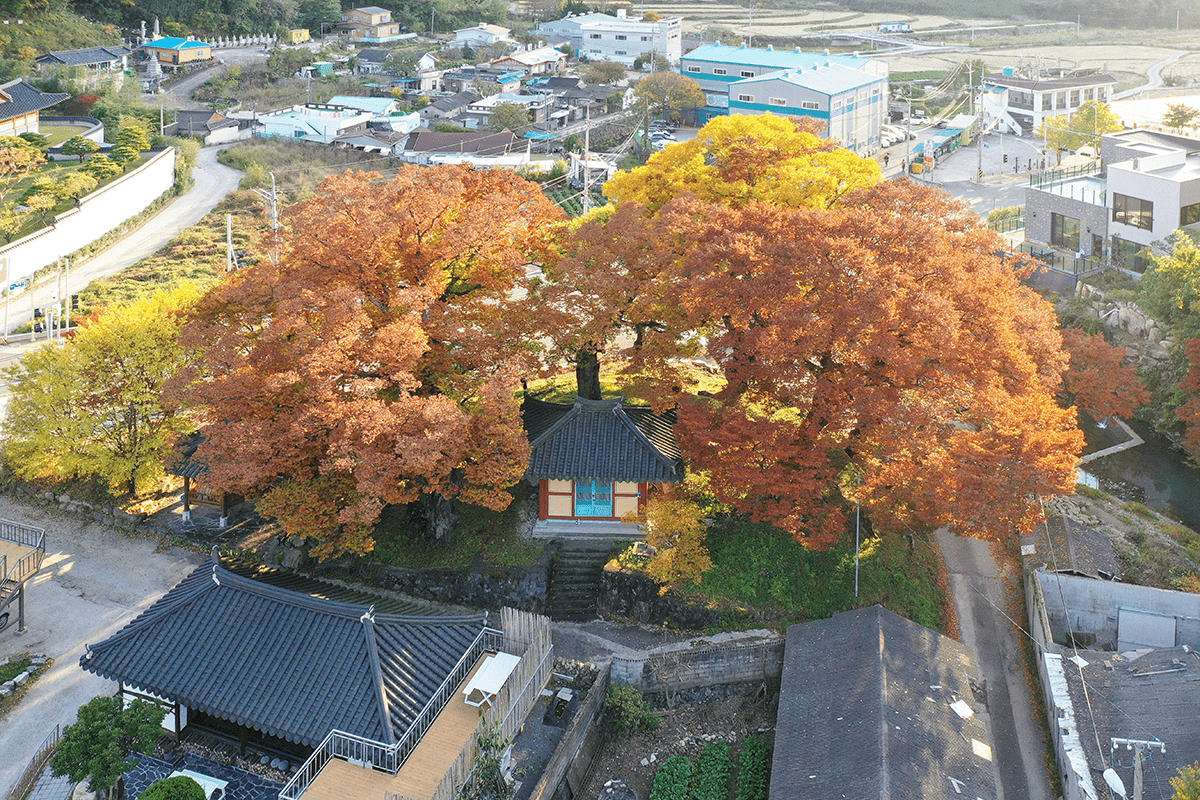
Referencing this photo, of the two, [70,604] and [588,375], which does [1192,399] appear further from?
[70,604]

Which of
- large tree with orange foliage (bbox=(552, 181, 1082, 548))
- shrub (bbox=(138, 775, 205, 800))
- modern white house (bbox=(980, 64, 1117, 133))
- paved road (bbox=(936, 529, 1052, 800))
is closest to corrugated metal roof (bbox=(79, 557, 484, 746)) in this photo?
shrub (bbox=(138, 775, 205, 800))

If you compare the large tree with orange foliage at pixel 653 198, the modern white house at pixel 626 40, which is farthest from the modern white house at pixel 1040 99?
the large tree with orange foliage at pixel 653 198

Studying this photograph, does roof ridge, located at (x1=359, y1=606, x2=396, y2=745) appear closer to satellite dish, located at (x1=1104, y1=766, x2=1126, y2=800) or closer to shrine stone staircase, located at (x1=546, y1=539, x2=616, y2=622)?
shrine stone staircase, located at (x1=546, y1=539, x2=616, y2=622)

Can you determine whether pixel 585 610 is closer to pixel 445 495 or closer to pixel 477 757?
pixel 445 495

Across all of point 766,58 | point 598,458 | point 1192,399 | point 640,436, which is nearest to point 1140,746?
point 640,436

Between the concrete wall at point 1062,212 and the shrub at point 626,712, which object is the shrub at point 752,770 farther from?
the concrete wall at point 1062,212

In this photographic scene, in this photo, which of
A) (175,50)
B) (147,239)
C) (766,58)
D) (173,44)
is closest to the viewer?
(147,239)

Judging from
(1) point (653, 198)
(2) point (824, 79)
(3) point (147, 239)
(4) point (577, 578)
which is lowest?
(4) point (577, 578)
